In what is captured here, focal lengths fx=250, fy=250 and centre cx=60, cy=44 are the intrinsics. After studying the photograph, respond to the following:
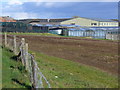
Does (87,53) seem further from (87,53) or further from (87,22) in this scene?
(87,22)

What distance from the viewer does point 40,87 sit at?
7.87 meters

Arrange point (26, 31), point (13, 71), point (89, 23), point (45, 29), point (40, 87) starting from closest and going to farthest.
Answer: point (40, 87) < point (13, 71) < point (26, 31) < point (45, 29) < point (89, 23)

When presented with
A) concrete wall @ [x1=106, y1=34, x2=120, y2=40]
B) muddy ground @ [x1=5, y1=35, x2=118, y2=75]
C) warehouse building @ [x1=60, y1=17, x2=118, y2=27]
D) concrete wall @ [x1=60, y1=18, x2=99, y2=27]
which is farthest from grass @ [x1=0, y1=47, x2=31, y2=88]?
warehouse building @ [x1=60, y1=17, x2=118, y2=27]

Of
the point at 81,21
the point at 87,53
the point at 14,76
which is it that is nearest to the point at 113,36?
the point at 81,21

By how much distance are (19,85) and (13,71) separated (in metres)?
2.62

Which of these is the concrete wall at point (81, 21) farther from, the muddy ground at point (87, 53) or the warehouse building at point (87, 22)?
the muddy ground at point (87, 53)

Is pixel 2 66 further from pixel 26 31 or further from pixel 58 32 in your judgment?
pixel 58 32

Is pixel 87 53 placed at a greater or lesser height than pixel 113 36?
lesser

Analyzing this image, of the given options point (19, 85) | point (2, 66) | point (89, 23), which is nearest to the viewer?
point (19, 85)

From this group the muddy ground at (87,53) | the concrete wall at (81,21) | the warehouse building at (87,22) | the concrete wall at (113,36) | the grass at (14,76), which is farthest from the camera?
the warehouse building at (87,22)

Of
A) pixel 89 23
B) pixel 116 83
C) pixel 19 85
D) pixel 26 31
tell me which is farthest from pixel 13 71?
pixel 89 23

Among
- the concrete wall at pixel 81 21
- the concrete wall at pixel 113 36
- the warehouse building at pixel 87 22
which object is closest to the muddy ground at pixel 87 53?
the concrete wall at pixel 113 36

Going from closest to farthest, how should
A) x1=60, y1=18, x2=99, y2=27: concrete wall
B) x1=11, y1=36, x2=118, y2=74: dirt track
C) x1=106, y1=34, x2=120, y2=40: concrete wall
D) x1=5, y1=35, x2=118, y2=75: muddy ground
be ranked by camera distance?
1. x1=5, y1=35, x2=118, y2=75: muddy ground
2. x1=11, y1=36, x2=118, y2=74: dirt track
3. x1=106, y1=34, x2=120, y2=40: concrete wall
4. x1=60, y1=18, x2=99, y2=27: concrete wall

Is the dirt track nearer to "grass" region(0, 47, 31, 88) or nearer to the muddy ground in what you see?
the muddy ground
